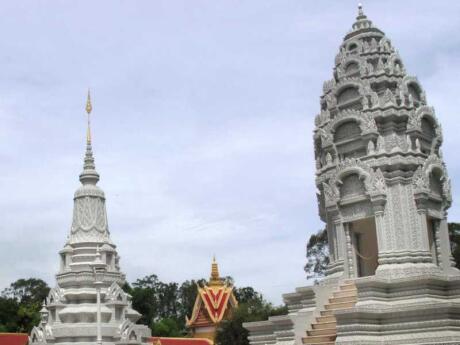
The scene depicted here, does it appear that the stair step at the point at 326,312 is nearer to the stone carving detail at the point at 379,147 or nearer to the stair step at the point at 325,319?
the stair step at the point at 325,319

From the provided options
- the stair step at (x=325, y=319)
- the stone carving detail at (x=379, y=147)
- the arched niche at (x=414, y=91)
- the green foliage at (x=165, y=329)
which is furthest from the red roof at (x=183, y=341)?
the arched niche at (x=414, y=91)

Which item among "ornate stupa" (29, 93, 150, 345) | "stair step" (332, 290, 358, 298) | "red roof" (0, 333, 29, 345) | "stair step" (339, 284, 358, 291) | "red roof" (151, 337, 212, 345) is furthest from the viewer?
"red roof" (151, 337, 212, 345)

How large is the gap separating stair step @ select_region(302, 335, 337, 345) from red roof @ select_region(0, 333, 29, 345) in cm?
2520

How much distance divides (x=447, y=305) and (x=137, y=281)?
6713cm

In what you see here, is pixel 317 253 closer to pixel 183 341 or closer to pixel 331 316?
pixel 183 341

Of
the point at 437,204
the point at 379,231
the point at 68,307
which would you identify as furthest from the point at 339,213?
the point at 68,307

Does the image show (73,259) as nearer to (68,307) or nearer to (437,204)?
(68,307)

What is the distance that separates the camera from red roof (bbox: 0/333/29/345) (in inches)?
1604

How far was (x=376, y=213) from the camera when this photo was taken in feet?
70.1

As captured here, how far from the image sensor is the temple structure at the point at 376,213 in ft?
62.5

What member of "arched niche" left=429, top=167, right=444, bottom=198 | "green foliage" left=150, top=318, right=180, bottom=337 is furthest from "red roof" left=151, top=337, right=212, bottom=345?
"arched niche" left=429, top=167, right=444, bottom=198

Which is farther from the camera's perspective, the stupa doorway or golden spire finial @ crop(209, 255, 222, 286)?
golden spire finial @ crop(209, 255, 222, 286)

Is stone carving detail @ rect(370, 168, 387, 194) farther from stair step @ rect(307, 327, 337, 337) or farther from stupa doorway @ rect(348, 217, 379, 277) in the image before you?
stair step @ rect(307, 327, 337, 337)

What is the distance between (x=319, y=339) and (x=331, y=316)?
0.83 m
